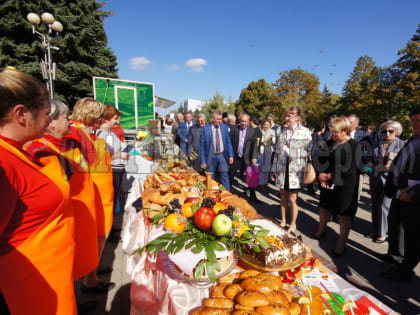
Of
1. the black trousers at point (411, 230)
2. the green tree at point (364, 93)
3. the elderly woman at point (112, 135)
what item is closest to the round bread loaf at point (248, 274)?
the black trousers at point (411, 230)

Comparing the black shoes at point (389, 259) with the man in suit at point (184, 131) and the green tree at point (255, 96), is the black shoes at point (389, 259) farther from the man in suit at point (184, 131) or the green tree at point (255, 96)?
the green tree at point (255, 96)

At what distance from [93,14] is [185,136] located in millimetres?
14273

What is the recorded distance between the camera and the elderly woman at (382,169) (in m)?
3.01

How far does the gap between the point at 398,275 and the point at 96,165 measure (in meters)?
3.55

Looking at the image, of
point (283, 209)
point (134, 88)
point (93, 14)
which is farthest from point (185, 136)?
point (93, 14)

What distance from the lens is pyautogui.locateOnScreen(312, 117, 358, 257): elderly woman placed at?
2506mm

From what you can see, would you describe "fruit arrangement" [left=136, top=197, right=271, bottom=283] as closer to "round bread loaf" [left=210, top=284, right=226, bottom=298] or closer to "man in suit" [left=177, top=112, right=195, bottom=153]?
"round bread loaf" [left=210, top=284, right=226, bottom=298]

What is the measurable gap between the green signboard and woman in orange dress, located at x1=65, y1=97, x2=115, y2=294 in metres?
6.58

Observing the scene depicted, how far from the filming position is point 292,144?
305cm

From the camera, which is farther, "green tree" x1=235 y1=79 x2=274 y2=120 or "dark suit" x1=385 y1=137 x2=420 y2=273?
"green tree" x1=235 y1=79 x2=274 y2=120

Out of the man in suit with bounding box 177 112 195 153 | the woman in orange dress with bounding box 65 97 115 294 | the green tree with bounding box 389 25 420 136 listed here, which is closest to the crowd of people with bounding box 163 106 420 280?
the woman in orange dress with bounding box 65 97 115 294

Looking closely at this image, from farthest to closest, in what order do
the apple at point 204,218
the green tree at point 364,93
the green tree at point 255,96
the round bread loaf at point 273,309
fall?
the green tree at point 255,96 → the green tree at point 364,93 → the apple at point 204,218 → the round bread loaf at point 273,309

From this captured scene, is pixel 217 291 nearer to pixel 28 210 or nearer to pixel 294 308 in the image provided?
pixel 294 308

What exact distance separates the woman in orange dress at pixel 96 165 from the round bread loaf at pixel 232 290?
1.62 metres
